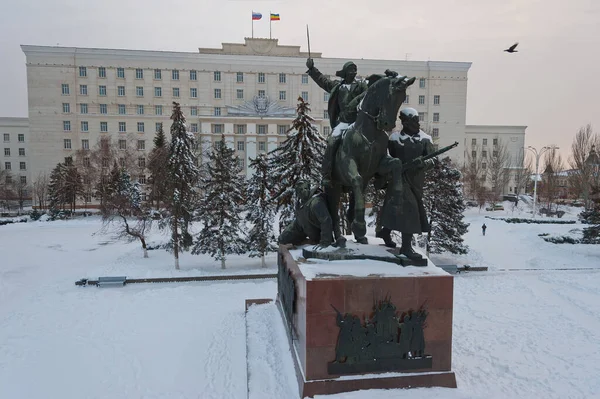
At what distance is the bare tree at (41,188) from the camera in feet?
141

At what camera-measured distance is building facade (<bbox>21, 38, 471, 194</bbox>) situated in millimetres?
49312

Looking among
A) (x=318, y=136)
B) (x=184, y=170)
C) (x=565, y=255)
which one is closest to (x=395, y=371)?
(x=318, y=136)

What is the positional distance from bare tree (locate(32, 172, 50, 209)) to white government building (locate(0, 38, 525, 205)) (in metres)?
1.57

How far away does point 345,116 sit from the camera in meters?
6.83

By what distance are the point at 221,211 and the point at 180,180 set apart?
2.46 metres

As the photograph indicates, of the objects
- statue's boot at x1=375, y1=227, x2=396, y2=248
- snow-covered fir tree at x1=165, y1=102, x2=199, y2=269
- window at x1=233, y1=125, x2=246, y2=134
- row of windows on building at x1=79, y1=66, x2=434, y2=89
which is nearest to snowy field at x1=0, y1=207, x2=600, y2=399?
snow-covered fir tree at x1=165, y1=102, x2=199, y2=269

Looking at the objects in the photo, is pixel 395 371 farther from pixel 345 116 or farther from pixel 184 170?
pixel 184 170

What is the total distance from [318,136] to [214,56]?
41043mm

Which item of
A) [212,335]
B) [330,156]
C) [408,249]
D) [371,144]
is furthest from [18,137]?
[408,249]

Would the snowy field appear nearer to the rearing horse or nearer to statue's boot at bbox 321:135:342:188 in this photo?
the rearing horse

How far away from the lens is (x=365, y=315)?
5051 millimetres

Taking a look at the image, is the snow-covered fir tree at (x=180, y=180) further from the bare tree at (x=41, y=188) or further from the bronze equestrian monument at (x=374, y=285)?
the bare tree at (x=41, y=188)

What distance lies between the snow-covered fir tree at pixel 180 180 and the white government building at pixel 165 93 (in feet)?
102

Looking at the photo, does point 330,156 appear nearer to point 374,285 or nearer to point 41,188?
point 374,285
